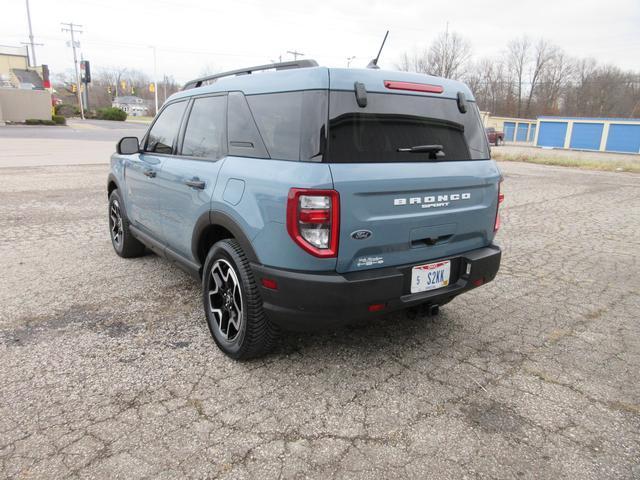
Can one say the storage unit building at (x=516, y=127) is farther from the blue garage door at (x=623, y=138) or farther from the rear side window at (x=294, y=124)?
the rear side window at (x=294, y=124)

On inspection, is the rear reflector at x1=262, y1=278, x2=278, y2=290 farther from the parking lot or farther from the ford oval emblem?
the parking lot

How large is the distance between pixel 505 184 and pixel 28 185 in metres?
12.6

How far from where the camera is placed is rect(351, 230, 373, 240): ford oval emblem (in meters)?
2.54

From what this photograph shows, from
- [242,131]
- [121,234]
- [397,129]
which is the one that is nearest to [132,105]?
[121,234]

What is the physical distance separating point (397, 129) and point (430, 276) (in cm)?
95

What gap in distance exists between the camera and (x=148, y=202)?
4.26 metres

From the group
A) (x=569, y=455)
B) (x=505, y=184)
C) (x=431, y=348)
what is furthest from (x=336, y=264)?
(x=505, y=184)

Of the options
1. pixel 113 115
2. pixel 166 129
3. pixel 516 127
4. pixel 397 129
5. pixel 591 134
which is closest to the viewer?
pixel 397 129

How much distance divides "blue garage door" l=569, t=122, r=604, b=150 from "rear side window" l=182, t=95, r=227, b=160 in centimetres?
4651

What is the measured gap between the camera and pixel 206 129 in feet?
11.3

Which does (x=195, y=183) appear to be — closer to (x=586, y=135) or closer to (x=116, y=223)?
(x=116, y=223)

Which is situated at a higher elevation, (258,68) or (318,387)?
(258,68)

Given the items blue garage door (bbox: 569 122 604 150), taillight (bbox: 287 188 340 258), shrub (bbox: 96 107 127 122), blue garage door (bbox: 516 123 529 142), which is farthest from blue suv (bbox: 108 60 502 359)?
shrub (bbox: 96 107 127 122)

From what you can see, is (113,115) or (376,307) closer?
(376,307)
